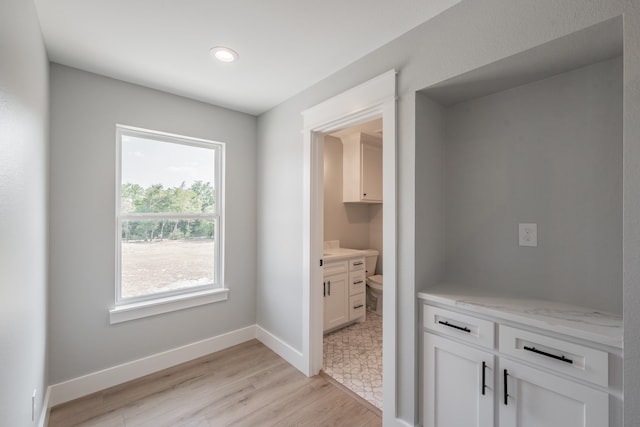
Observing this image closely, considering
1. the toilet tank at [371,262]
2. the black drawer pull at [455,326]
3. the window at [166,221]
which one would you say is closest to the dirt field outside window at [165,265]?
the window at [166,221]

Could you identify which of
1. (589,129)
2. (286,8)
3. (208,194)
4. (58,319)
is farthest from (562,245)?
(58,319)

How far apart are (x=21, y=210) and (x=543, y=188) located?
103 inches

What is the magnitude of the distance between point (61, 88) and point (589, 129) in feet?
10.9

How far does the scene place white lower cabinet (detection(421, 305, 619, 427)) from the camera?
1109mm

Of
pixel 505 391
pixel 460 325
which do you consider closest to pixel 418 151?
pixel 460 325

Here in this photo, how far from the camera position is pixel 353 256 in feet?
10.9

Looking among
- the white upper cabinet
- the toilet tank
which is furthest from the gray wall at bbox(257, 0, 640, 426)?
the toilet tank

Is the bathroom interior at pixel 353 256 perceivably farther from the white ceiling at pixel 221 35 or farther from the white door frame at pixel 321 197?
the white ceiling at pixel 221 35

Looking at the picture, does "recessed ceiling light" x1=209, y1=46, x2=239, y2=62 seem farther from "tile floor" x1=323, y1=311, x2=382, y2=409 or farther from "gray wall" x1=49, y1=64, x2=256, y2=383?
"tile floor" x1=323, y1=311, x2=382, y2=409

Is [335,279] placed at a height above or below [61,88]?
below

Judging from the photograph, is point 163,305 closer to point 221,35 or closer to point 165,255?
point 165,255

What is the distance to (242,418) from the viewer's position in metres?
1.89

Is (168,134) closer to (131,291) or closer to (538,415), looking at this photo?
(131,291)

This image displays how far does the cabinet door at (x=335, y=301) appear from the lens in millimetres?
3076
